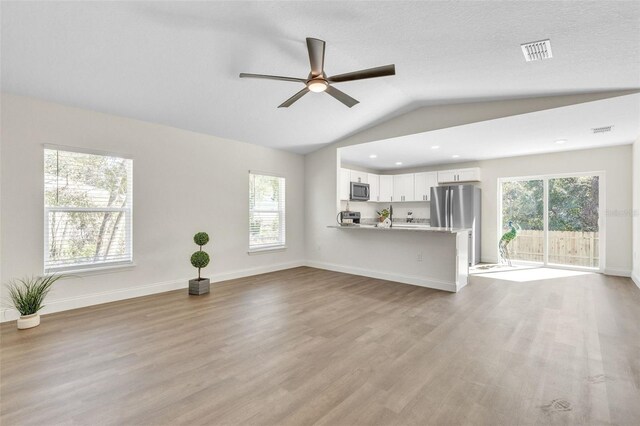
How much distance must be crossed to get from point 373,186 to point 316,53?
554 cm

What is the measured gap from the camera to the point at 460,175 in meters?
7.04

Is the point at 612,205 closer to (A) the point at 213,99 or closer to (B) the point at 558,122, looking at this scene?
(B) the point at 558,122

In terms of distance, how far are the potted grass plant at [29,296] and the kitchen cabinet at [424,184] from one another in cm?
712

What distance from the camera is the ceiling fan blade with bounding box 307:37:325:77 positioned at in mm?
2323

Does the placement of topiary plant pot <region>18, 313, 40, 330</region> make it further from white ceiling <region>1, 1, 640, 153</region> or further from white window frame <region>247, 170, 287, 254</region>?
white window frame <region>247, 170, 287, 254</region>

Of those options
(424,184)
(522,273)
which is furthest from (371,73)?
(424,184)

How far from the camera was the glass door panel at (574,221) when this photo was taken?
18.9 feet

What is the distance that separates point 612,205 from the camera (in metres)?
5.50

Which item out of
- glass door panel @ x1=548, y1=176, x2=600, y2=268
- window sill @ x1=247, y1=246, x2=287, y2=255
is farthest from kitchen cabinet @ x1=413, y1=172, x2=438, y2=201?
window sill @ x1=247, y1=246, x2=287, y2=255

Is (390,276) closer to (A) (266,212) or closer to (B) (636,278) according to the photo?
(A) (266,212)

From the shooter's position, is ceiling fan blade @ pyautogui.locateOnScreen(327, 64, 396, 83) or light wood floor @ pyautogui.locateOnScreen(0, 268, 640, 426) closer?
light wood floor @ pyautogui.locateOnScreen(0, 268, 640, 426)

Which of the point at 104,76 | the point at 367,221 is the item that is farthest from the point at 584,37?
the point at 367,221

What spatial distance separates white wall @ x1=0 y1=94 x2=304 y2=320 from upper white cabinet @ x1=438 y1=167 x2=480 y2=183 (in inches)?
144

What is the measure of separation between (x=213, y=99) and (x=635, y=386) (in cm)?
484
